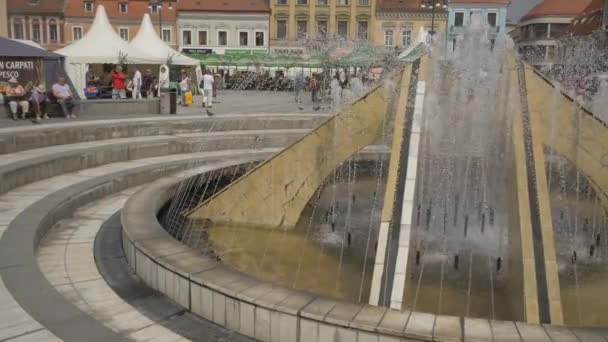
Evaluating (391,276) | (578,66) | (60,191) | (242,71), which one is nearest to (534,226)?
(391,276)

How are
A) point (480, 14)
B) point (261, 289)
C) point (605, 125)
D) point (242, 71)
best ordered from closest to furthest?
point (261, 289) < point (605, 125) < point (242, 71) < point (480, 14)

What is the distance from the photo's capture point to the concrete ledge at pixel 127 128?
10539 millimetres

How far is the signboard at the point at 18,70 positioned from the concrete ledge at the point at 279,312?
11561mm

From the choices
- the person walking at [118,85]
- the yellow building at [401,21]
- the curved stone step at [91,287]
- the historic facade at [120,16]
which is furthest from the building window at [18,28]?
the curved stone step at [91,287]

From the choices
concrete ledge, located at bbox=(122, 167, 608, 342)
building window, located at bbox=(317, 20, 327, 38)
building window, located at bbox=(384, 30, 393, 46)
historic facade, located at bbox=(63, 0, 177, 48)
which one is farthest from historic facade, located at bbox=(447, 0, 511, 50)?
concrete ledge, located at bbox=(122, 167, 608, 342)

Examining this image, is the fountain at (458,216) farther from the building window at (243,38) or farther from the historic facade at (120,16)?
the historic facade at (120,16)

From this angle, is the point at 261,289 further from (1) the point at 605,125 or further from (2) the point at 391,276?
(1) the point at 605,125

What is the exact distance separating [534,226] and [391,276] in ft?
4.38

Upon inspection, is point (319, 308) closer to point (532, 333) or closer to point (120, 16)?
point (532, 333)

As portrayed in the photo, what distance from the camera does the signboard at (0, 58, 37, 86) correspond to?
14391 millimetres

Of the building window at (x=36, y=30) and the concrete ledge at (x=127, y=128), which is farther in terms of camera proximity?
the building window at (x=36, y=30)

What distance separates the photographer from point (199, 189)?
838 cm

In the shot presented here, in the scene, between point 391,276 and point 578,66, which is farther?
point 578,66

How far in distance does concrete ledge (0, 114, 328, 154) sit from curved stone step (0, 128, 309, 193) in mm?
188
